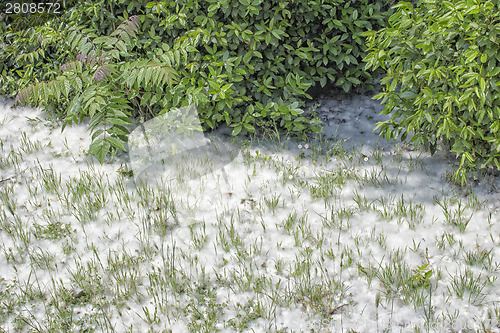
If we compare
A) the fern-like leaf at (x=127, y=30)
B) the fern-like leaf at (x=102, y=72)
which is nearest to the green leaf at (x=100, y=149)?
the fern-like leaf at (x=102, y=72)

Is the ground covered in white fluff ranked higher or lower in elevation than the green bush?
lower

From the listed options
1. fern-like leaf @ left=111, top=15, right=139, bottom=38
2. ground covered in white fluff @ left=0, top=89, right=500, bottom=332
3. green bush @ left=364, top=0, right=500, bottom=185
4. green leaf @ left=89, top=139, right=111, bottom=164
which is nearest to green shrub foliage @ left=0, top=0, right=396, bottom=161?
fern-like leaf @ left=111, top=15, right=139, bottom=38

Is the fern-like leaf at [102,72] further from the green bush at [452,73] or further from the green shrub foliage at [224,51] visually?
the green bush at [452,73]

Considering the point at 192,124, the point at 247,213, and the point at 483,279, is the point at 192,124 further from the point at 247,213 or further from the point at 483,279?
the point at 483,279

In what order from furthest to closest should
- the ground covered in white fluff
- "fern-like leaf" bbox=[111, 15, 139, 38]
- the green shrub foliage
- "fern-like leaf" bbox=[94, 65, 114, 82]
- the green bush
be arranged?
1. the green shrub foliage
2. "fern-like leaf" bbox=[111, 15, 139, 38]
3. "fern-like leaf" bbox=[94, 65, 114, 82]
4. the green bush
5. the ground covered in white fluff

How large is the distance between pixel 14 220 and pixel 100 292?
1159 millimetres

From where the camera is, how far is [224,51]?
3867 mm

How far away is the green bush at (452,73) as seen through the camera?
280 cm

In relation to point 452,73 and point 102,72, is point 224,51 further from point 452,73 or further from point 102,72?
Result: point 452,73

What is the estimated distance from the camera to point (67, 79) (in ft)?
10.6

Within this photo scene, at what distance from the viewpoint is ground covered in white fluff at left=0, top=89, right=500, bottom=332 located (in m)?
2.49

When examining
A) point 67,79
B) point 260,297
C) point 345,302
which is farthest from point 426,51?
point 67,79

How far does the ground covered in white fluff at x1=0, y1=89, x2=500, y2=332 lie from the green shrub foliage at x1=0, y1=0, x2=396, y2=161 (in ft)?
1.70

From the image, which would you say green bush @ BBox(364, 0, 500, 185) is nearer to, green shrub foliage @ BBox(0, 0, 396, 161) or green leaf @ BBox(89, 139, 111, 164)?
green shrub foliage @ BBox(0, 0, 396, 161)
